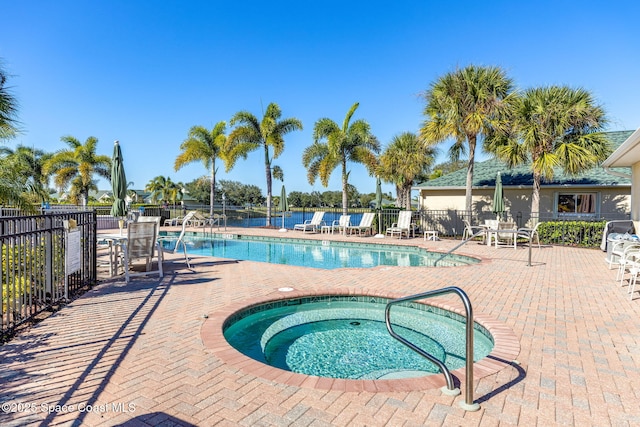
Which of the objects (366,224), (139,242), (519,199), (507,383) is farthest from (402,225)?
(507,383)

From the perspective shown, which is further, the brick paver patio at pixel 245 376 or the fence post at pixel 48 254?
the fence post at pixel 48 254

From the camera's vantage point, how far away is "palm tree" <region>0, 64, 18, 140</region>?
208 inches

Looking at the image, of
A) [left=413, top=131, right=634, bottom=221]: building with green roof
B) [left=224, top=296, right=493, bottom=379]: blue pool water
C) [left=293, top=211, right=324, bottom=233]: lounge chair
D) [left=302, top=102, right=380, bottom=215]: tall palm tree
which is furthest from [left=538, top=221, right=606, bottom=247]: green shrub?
[left=224, top=296, right=493, bottom=379]: blue pool water

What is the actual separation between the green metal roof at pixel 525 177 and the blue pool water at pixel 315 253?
754 cm

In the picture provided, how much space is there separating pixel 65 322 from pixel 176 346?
5.51ft

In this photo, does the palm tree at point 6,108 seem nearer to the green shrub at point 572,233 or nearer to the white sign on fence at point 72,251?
the white sign on fence at point 72,251

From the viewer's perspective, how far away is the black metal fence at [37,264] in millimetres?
3715

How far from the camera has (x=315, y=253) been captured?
12102mm

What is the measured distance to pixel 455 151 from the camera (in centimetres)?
1731

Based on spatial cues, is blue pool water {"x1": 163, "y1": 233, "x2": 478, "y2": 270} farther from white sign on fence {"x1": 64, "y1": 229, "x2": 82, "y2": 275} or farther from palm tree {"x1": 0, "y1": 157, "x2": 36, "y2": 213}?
palm tree {"x1": 0, "y1": 157, "x2": 36, "y2": 213}

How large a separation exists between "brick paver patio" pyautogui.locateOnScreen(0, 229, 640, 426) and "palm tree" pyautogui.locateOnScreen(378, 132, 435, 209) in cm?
1754

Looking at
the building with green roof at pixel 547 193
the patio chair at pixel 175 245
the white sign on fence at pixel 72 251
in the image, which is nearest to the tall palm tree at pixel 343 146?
the building with green roof at pixel 547 193

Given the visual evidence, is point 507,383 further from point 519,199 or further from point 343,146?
point 519,199

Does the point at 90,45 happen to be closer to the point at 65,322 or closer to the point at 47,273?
the point at 47,273
